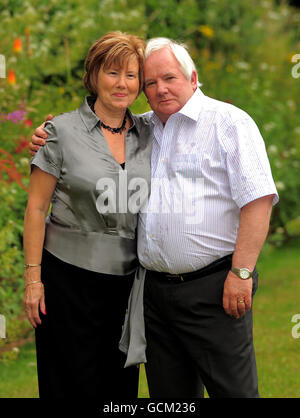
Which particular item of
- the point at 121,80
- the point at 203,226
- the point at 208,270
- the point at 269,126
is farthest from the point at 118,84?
the point at 269,126

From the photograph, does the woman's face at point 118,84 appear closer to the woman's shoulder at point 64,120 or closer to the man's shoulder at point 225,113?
the woman's shoulder at point 64,120

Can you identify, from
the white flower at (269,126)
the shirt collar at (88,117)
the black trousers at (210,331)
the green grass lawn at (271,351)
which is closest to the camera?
the black trousers at (210,331)

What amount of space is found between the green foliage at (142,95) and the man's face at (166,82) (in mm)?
1330

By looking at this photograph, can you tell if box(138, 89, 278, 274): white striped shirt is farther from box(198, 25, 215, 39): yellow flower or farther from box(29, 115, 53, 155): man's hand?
box(198, 25, 215, 39): yellow flower

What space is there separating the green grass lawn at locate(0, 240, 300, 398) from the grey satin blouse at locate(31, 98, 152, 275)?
5.16 feet

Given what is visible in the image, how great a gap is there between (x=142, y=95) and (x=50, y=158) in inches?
62.3

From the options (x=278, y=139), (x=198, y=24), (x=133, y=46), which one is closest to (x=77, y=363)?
(x=133, y=46)

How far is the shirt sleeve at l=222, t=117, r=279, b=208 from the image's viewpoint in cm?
246

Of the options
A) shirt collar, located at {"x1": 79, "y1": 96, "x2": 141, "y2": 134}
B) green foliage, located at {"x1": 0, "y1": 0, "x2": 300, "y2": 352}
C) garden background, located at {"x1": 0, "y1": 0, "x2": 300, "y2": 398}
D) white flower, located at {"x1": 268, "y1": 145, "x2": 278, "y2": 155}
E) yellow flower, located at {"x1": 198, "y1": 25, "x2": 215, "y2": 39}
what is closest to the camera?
shirt collar, located at {"x1": 79, "y1": 96, "x2": 141, "y2": 134}

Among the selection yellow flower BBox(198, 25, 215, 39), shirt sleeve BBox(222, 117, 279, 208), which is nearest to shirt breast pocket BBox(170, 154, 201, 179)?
shirt sleeve BBox(222, 117, 279, 208)

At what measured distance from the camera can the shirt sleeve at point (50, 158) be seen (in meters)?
2.63

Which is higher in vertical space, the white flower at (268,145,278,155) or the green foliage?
the green foliage

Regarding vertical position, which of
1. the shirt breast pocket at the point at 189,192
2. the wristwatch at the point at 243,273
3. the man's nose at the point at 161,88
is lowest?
the wristwatch at the point at 243,273

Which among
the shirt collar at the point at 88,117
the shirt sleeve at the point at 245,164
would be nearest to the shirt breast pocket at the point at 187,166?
the shirt sleeve at the point at 245,164
